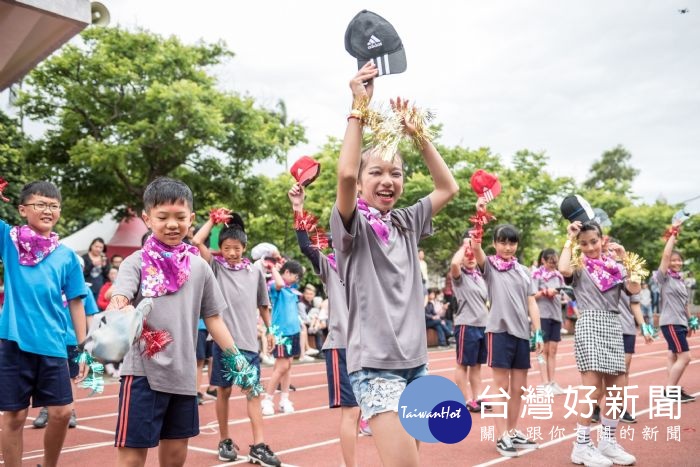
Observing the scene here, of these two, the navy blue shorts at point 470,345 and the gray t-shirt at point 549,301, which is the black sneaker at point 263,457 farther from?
the gray t-shirt at point 549,301

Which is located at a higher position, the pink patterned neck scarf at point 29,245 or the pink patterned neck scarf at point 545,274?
the pink patterned neck scarf at point 29,245

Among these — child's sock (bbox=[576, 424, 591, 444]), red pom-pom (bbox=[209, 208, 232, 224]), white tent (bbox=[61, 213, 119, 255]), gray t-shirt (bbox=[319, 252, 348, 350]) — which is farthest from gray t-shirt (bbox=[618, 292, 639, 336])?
white tent (bbox=[61, 213, 119, 255])

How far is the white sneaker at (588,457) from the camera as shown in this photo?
554 centimetres

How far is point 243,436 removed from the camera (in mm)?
7137

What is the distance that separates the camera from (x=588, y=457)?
5621mm

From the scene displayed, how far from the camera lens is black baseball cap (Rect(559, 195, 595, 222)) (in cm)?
595

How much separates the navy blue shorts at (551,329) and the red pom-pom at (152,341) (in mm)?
7618

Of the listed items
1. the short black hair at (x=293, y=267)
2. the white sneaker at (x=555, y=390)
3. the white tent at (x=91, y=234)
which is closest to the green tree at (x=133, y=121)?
the white tent at (x=91, y=234)

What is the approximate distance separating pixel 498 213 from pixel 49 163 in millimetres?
15987

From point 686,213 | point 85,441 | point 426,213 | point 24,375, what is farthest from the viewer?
point 686,213

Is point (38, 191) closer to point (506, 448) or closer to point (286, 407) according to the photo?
point (506, 448)

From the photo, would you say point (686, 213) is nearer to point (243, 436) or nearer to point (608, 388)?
point (608, 388)

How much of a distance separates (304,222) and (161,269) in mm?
1638

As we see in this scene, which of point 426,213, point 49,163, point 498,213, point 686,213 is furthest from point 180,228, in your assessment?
point 498,213
